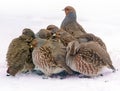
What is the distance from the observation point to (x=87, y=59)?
28.3 ft

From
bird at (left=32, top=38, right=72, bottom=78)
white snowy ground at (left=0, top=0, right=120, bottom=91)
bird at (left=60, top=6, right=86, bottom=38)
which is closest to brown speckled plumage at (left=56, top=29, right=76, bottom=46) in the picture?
bird at (left=32, top=38, right=72, bottom=78)

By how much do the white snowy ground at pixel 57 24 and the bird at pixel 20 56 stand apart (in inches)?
4.8

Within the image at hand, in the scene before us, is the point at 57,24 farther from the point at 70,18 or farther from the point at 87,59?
the point at 87,59

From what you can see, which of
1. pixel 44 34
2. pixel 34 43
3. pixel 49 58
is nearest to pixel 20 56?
pixel 34 43

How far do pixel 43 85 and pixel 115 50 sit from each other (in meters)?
2.57

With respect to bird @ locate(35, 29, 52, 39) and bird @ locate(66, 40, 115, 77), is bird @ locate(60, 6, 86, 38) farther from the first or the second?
bird @ locate(66, 40, 115, 77)

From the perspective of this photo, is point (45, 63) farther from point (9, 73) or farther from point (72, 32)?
point (72, 32)

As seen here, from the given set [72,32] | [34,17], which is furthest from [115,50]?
[34,17]

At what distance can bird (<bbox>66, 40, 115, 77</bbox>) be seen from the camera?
28.2 ft

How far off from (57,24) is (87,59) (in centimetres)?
542

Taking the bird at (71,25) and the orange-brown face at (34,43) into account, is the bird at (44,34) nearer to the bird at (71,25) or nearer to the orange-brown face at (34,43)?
the orange-brown face at (34,43)

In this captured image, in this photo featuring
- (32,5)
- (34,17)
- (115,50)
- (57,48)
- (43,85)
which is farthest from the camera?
(32,5)

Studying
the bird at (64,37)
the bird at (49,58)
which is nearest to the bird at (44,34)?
the bird at (64,37)

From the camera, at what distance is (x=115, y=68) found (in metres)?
9.12
